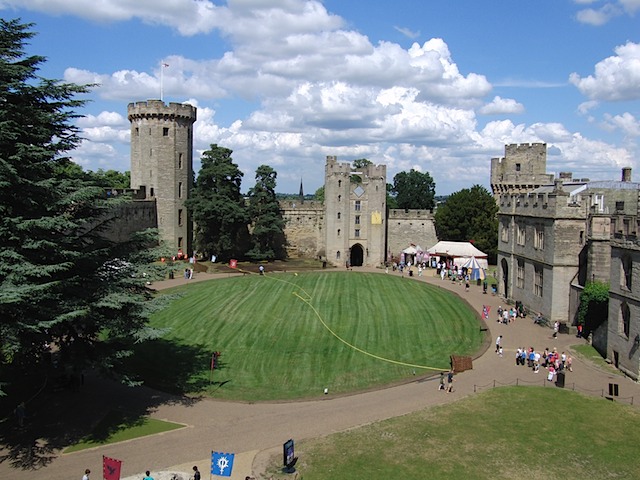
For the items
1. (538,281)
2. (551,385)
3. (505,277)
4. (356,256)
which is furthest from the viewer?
(356,256)

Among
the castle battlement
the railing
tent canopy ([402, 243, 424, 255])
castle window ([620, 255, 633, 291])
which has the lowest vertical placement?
the railing

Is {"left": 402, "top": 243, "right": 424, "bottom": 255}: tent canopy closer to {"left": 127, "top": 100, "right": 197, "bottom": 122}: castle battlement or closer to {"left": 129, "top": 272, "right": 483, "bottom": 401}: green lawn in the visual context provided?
{"left": 129, "top": 272, "right": 483, "bottom": 401}: green lawn

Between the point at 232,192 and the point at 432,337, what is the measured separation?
29.8 meters

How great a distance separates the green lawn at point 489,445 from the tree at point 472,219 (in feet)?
124

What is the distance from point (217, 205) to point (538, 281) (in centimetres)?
2933

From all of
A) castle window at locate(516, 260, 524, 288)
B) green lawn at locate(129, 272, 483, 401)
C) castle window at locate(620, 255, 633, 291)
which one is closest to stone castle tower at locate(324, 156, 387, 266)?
green lawn at locate(129, 272, 483, 401)

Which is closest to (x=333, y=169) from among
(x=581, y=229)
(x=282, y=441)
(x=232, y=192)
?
(x=232, y=192)

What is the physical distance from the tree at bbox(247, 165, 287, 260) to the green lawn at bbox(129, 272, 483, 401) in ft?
42.1

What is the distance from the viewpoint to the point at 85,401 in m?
24.6

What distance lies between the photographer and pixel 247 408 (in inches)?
973

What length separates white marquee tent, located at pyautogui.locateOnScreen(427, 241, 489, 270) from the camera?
54500mm

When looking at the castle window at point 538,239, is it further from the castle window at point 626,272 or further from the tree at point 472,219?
the tree at point 472,219

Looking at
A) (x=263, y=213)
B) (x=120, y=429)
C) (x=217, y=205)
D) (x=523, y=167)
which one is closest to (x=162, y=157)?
(x=217, y=205)

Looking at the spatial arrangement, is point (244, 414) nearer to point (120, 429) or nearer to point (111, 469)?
point (120, 429)
